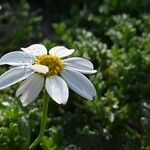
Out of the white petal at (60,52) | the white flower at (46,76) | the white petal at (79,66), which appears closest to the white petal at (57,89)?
the white flower at (46,76)

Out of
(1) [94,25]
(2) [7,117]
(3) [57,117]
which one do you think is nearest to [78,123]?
(3) [57,117]

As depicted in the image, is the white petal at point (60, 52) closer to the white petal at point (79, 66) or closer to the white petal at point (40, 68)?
the white petal at point (79, 66)

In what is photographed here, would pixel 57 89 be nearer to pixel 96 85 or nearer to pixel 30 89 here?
pixel 30 89

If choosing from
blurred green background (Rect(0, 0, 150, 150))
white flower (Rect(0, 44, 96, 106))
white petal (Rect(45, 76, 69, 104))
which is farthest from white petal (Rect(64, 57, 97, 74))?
blurred green background (Rect(0, 0, 150, 150))

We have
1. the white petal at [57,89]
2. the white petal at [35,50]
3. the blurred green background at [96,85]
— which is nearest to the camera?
the white petal at [57,89]

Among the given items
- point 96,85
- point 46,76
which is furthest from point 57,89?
point 96,85

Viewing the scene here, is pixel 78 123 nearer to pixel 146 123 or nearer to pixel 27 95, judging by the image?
pixel 146 123

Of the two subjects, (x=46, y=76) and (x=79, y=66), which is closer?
(x=46, y=76)

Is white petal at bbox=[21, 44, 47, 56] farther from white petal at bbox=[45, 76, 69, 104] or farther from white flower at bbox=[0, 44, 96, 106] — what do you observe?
white petal at bbox=[45, 76, 69, 104]
